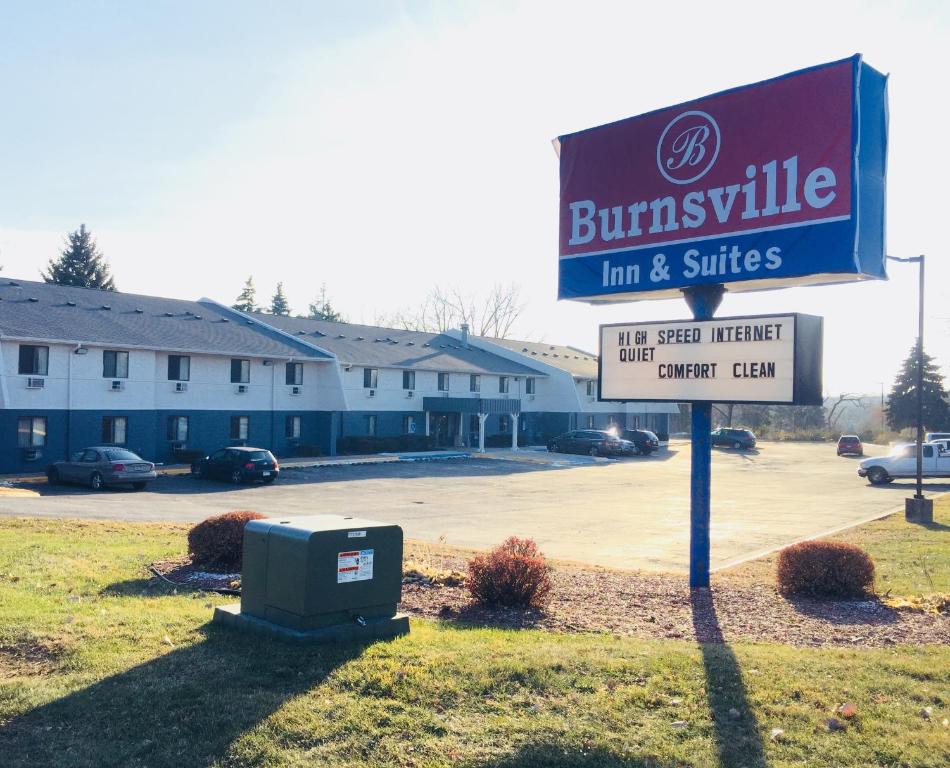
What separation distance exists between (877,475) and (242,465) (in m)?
25.7

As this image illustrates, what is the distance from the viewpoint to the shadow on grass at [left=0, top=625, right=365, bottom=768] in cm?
516

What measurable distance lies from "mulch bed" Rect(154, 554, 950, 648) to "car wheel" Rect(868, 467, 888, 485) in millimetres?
27191

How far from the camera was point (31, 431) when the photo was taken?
3253cm

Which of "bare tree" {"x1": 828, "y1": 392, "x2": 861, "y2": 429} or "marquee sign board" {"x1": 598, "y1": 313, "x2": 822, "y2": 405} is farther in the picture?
"bare tree" {"x1": 828, "y1": 392, "x2": 861, "y2": 429}

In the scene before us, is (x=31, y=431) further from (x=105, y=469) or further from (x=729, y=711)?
(x=729, y=711)

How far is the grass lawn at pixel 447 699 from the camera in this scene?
17.0 feet

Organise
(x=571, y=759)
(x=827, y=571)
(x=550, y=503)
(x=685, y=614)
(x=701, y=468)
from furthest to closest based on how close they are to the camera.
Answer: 1. (x=550, y=503)
2. (x=701, y=468)
3. (x=827, y=571)
4. (x=685, y=614)
5. (x=571, y=759)

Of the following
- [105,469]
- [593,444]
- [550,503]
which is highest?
[593,444]

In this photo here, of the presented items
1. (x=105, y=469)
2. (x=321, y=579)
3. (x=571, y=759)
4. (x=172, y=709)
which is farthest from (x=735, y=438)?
(x=172, y=709)

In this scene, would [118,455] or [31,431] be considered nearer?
[118,455]

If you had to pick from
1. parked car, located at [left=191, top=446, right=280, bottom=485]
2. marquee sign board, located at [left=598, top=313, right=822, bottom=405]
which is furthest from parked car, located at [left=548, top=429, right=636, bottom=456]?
marquee sign board, located at [left=598, top=313, right=822, bottom=405]

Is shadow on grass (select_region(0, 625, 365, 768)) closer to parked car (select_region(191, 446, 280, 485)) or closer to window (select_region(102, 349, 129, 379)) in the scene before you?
parked car (select_region(191, 446, 280, 485))

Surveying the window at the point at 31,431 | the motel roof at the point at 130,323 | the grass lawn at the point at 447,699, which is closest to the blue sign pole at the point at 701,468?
the grass lawn at the point at 447,699

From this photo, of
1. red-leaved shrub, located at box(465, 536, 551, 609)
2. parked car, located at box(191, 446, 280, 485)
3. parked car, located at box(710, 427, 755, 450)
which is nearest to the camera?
red-leaved shrub, located at box(465, 536, 551, 609)
